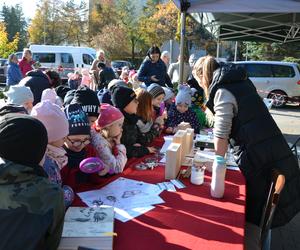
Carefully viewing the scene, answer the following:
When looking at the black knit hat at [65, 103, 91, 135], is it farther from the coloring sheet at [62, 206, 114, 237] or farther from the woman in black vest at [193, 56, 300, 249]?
the woman in black vest at [193, 56, 300, 249]

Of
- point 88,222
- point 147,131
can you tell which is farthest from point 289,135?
point 88,222

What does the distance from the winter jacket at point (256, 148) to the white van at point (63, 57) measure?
55.6ft

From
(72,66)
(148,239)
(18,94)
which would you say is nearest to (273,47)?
(72,66)

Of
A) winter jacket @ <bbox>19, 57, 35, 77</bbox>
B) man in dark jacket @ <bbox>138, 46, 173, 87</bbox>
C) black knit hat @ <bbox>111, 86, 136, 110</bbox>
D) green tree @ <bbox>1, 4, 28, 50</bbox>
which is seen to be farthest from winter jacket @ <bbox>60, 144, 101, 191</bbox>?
green tree @ <bbox>1, 4, 28, 50</bbox>

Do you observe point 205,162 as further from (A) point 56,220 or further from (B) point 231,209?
(A) point 56,220

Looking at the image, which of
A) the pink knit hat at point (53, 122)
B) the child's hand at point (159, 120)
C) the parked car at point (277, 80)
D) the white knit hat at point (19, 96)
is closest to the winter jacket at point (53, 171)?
the pink knit hat at point (53, 122)

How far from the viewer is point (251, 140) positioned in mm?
2584

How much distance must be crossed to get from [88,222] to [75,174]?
0.66 metres

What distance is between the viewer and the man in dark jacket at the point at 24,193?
1271 millimetres

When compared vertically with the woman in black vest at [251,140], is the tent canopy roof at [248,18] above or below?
above

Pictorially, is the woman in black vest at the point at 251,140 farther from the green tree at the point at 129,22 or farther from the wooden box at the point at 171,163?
the green tree at the point at 129,22

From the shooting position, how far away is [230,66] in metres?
2.68

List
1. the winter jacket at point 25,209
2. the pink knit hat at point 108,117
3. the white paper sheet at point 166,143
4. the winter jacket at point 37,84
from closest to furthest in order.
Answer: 1. the winter jacket at point 25,209
2. the pink knit hat at point 108,117
3. the white paper sheet at point 166,143
4. the winter jacket at point 37,84

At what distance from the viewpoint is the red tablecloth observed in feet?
5.26
